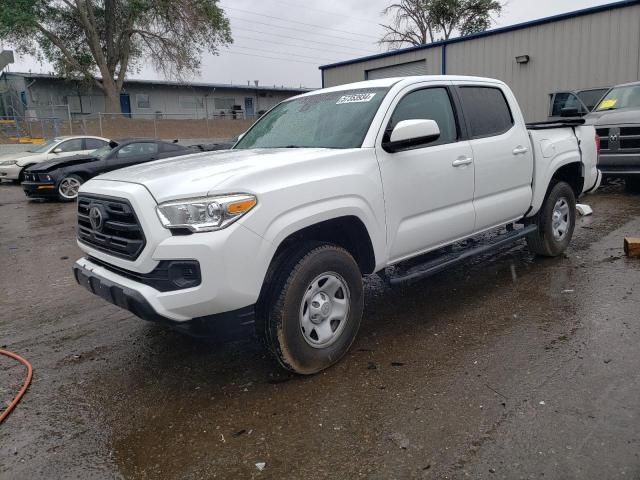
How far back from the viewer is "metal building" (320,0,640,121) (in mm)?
14906

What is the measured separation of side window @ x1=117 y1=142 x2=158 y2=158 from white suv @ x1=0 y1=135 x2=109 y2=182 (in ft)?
9.84

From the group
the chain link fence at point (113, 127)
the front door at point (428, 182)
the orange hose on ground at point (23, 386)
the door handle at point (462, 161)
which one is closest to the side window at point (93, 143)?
the chain link fence at point (113, 127)

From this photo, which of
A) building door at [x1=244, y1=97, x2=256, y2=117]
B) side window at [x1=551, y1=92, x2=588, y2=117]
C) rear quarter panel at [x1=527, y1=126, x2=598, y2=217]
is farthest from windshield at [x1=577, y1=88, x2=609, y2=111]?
building door at [x1=244, y1=97, x2=256, y2=117]

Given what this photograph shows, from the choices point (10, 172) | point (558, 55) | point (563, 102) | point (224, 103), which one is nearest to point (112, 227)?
point (563, 102)

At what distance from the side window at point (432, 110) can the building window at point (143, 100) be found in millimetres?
36372

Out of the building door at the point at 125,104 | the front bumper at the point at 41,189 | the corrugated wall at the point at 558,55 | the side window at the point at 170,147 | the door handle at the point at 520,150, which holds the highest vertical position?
the building door at the point at 125,104

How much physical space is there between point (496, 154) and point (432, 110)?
2.61 ft

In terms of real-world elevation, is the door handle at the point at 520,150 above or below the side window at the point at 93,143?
below

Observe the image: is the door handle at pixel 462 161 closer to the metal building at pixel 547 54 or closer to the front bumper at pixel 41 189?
the front bumper at pixel 41 189

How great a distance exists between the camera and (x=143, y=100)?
36844 millimetres

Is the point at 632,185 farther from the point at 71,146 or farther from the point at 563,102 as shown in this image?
the point at 71,146

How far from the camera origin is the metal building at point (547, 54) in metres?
14.9

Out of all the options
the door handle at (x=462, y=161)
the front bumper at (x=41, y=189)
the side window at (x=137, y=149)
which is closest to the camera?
the door handle at (x=462, y=161)

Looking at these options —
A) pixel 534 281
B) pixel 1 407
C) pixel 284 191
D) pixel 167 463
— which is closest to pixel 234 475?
pixel 167 463
